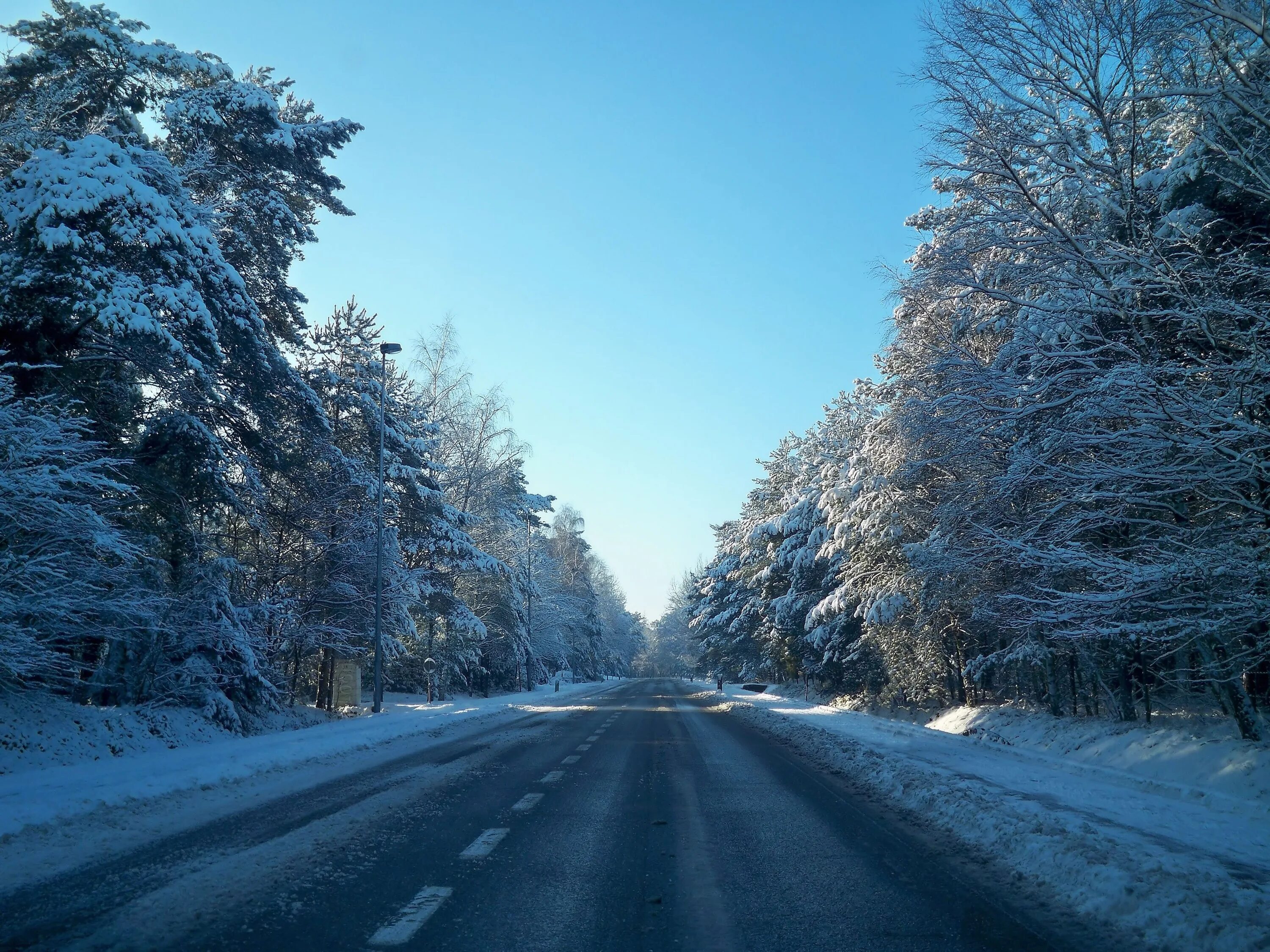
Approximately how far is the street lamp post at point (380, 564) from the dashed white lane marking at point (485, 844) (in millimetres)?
17365

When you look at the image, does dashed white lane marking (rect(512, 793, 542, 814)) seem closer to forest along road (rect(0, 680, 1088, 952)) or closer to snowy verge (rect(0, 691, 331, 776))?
forest along road (rect(0, 680, 1088, 952))

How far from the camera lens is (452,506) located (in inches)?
1307

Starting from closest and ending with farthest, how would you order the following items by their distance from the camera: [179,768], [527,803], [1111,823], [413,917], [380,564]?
[413,917]
[1111,823]
[527,803]
[179,768]
[380,564]

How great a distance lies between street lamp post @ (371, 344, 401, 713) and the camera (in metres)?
23.9

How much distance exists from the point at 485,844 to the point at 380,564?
59.6 ft

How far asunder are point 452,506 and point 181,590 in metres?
15.9

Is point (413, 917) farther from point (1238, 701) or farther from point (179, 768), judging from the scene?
point (1238, 701)

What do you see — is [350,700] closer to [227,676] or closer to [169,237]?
[227,676]

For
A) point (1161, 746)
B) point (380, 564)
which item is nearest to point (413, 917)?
point (1161, 746)

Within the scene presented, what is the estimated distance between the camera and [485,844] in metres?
6.86

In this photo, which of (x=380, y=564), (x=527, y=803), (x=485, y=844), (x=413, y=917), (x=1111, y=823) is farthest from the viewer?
(x=380, y=564)

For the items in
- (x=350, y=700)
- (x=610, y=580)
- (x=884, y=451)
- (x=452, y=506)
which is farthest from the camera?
(x=610, y=580)

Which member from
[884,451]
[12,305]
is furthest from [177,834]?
[884,451]

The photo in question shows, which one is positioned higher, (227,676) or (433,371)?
(433,371)
